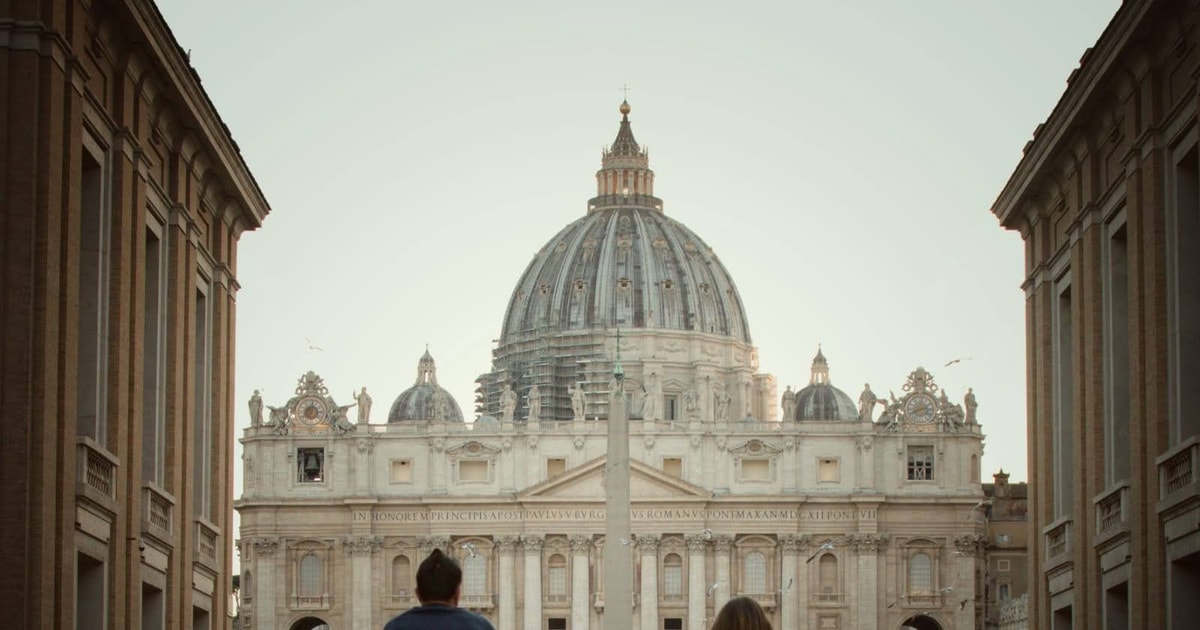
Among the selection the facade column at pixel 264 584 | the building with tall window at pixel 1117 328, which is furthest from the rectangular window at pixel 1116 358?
the facade column at pixel 264 584

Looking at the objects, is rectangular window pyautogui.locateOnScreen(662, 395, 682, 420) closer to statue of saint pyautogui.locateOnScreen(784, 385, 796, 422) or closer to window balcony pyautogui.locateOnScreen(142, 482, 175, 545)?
statue of saint pyautogui.locateOnScreen(784, 385, 796, 422)

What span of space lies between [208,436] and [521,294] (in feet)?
389

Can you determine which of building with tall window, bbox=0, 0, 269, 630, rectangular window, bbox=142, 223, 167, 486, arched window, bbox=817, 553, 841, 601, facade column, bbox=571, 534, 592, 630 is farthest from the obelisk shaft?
arched window, bbox=817, 553, 841, 601

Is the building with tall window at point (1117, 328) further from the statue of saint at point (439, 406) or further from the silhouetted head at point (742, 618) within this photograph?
the statue of saint at point (439, 406)

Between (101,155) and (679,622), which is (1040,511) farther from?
(679,622)

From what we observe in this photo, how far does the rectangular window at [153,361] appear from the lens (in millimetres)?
39969

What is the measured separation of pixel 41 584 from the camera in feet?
101

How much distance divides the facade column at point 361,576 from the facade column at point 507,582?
18.9 ft

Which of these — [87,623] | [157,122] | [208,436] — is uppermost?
[157,122]

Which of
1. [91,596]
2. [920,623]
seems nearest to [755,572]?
[920,623]

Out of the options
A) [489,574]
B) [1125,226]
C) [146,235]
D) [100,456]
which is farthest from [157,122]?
[489,574]

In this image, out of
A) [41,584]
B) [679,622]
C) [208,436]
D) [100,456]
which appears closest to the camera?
[41,584]

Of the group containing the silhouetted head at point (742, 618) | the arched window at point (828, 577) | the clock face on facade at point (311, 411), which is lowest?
the silhouetted head at point (742, 618)

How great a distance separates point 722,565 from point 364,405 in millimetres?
18545
